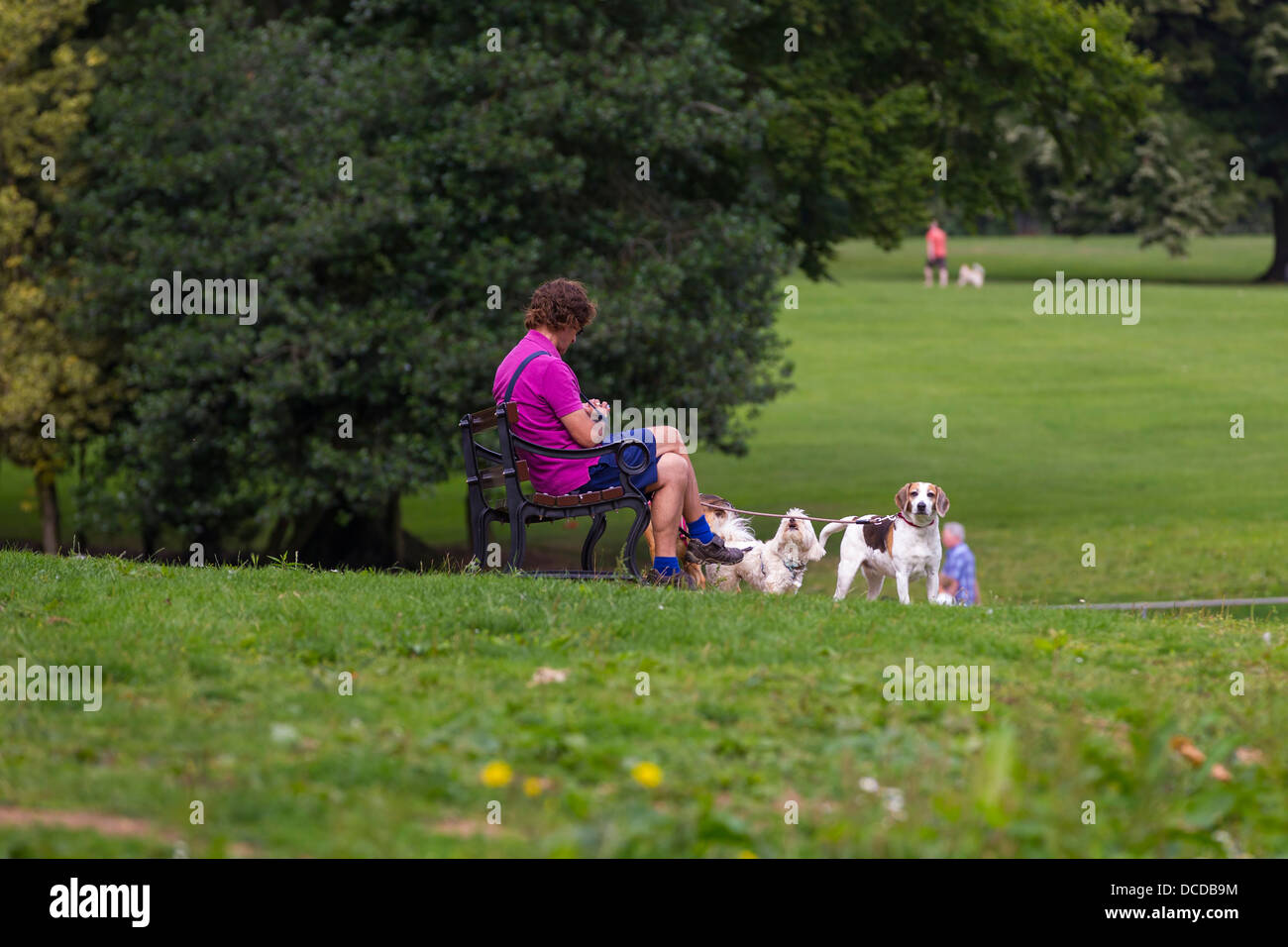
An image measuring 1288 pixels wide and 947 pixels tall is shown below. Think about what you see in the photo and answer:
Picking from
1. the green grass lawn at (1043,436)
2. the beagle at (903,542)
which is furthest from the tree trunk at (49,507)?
the beagle at (903,542)

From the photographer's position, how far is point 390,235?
17172mm

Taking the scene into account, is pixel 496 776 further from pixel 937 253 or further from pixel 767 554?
pixel 937 253

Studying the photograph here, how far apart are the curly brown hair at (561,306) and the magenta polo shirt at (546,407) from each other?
134 millimetres

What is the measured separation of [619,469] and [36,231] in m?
13.7

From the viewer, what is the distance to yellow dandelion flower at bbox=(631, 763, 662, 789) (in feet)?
15.0

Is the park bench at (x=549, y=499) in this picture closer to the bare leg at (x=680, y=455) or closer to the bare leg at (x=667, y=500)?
the bare leg at (x=667, y=500)

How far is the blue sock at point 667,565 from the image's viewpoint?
337 inches

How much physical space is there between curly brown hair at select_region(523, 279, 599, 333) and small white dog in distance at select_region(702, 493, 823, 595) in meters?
1.54

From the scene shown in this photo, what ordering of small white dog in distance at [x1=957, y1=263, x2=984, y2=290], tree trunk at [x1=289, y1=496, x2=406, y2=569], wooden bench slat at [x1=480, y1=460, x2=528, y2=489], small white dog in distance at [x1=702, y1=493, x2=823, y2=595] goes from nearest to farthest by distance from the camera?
wooden bench slat at [x1=480, y1=460, x2=528, y2=489] → small white dog in distance at [x1=702, y1=493, x2=823, y2=595] → tree trunk at [x1=289, y1=496, x2=406, y2=569] → small white dog in distance at [x1=957, y1=263, x2=984, y2=290]

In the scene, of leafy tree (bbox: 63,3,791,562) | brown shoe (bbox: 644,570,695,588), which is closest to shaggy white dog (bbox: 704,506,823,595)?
brown shoe (bbox: 644,570,695,588)

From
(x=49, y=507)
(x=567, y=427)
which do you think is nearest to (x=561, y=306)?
(x=567, y=427)

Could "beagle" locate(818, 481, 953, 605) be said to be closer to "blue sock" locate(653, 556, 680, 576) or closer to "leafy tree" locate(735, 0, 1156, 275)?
"blue sock" locate(653, 556, 680, 576)

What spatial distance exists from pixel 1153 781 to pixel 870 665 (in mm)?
1845
